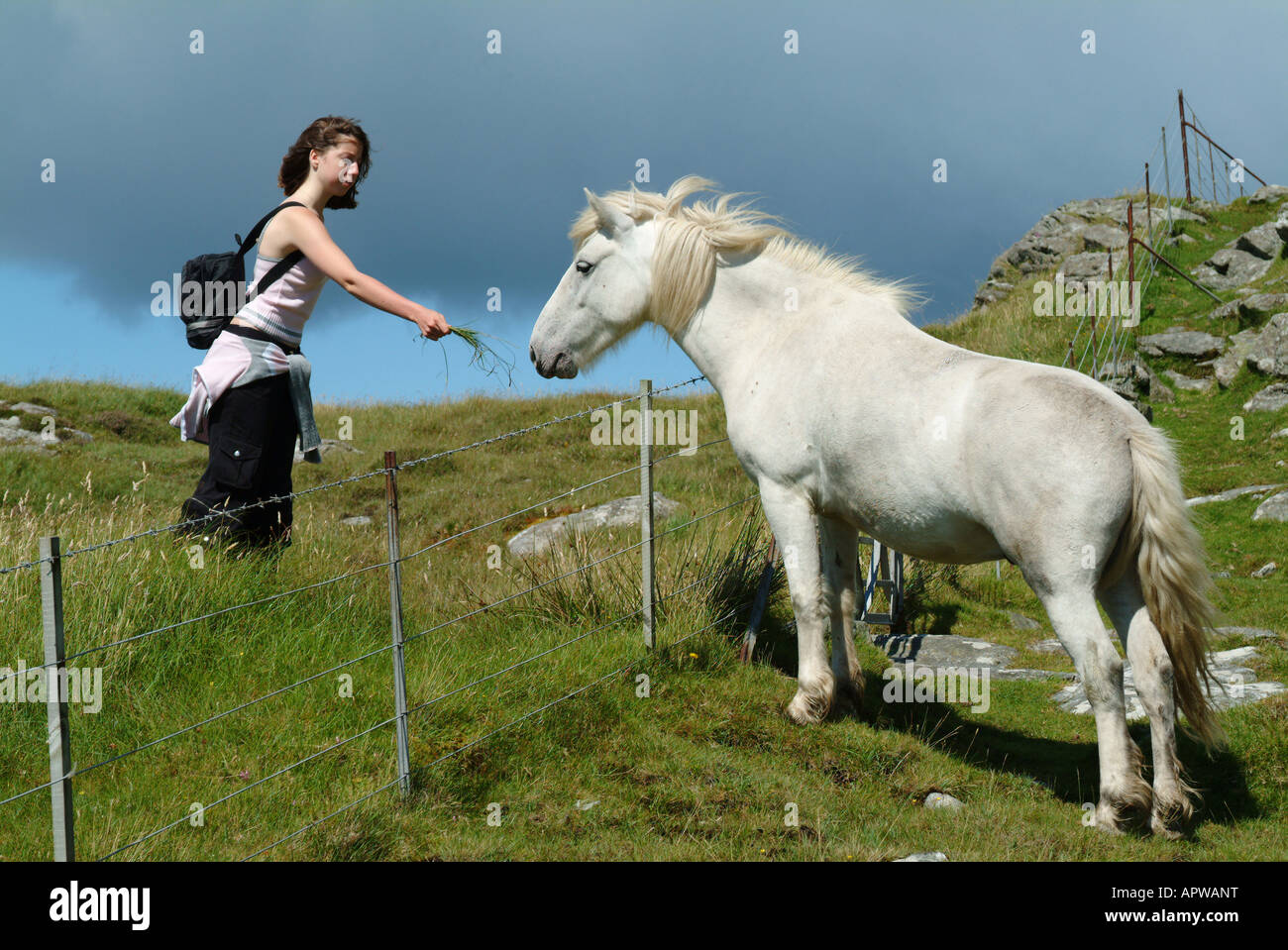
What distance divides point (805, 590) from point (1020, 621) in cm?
470

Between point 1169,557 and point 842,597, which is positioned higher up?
point 1169,557

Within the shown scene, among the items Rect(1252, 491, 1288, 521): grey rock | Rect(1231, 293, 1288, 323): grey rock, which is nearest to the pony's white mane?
Rect(1252, 491, 1288, 521): grey rock

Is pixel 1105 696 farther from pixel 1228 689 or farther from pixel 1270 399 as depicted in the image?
pixel 1270 399

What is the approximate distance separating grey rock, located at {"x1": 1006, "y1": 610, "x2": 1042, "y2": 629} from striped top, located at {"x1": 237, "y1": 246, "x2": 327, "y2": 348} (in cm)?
668

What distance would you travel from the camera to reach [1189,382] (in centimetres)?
1736

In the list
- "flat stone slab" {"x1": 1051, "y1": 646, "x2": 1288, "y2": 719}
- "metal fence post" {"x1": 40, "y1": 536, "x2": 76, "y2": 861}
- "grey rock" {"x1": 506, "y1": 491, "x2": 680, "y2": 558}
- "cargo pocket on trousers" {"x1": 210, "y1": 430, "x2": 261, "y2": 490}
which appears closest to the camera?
"metal fence post" {"x1": 40, "y1": 536, "x2": 76, "y2": 861}

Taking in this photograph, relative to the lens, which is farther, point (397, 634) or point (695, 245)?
point (695, 245)

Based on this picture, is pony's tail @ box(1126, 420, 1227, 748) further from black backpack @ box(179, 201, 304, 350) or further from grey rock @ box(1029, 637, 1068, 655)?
black backpack @ box(179, 201, 304, 350)

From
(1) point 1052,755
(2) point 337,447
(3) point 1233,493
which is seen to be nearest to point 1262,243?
(3) point 1233,493

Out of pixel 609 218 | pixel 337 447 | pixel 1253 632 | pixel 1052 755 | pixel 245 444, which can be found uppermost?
pixel 609 218

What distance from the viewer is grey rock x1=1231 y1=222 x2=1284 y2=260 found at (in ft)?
67.8

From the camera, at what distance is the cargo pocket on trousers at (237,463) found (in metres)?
5.68

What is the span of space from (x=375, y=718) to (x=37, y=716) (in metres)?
1.65

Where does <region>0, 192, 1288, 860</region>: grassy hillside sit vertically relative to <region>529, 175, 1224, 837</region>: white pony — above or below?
below
